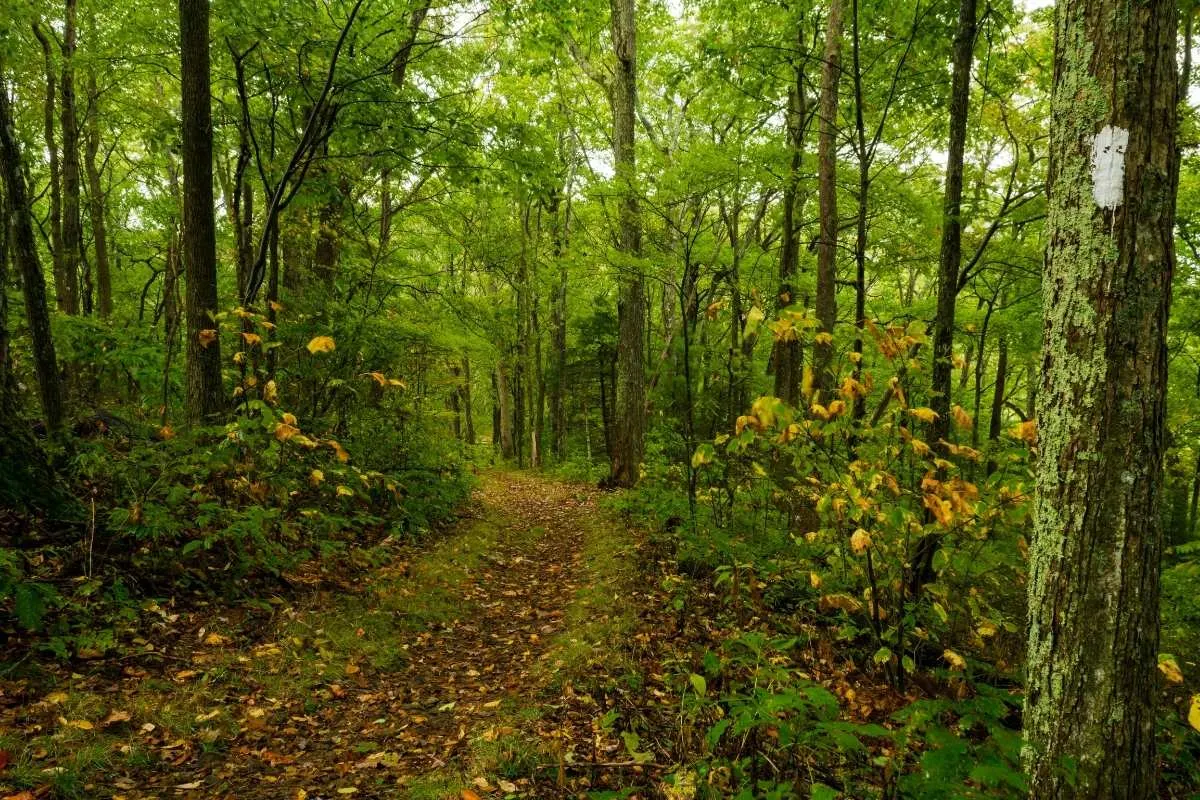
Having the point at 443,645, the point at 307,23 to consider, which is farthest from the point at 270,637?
the point at 307,23

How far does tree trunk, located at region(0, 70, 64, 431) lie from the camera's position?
5.41 meters

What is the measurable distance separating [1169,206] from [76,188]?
14301mm

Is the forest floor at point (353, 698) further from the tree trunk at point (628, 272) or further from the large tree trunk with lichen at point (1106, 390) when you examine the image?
the tree trunk at point (628, 272)

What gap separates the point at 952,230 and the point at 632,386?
7.25m

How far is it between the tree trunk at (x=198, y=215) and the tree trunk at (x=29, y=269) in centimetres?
116

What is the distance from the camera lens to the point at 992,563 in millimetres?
4102

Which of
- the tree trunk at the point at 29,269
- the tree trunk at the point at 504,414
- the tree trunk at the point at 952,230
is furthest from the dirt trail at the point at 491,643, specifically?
the tree trunk at the point at 504,414

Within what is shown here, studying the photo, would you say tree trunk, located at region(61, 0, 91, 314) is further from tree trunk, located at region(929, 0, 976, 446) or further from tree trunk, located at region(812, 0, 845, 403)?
tree trunk, located at region(929, 0, 976, 446)

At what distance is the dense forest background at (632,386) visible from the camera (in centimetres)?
373

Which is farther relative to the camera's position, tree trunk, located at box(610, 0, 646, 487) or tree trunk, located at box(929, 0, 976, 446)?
tree trunk, located at box(610, 0, 646, 487)

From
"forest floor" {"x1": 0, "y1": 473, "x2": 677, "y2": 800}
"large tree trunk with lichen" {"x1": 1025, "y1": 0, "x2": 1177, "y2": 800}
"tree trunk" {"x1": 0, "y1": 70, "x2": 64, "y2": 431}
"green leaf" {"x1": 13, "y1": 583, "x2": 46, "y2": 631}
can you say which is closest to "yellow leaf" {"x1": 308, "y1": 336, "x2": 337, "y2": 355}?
"forest floor" {"x1": 0, "y1": 473, "x2": 677, "y2": 800}

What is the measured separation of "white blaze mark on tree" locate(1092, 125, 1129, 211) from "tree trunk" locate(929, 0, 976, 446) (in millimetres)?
3013

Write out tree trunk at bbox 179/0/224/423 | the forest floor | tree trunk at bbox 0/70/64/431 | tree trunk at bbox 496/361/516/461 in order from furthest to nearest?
1. tree trunk at bbox 496/361/516/461
2. tree trunk at bbox 179/0/224/423
3. tree trunk at bbox 0/70/64/431
4. the forest floor

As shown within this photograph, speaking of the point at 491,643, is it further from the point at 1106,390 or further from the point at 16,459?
the point at 1106,390
